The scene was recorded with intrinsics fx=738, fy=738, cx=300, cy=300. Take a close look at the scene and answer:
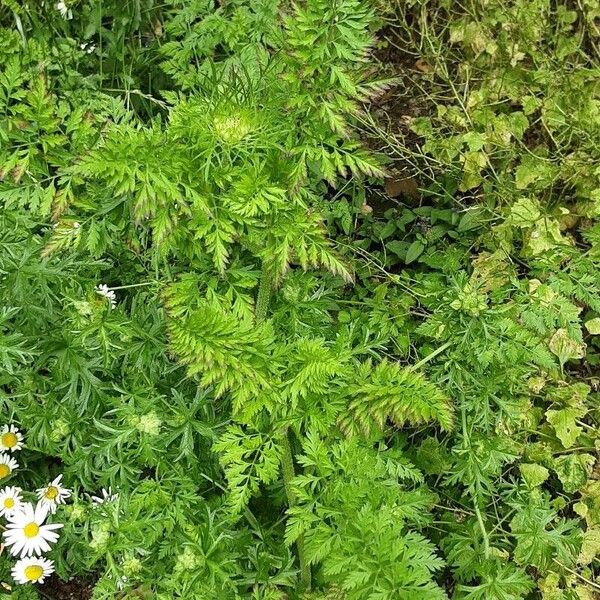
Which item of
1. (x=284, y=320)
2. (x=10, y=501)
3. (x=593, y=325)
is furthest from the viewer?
(x=593, y=325)

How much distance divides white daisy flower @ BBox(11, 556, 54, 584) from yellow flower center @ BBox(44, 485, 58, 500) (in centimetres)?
20

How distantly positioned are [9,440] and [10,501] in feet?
0.68

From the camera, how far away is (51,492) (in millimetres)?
2531

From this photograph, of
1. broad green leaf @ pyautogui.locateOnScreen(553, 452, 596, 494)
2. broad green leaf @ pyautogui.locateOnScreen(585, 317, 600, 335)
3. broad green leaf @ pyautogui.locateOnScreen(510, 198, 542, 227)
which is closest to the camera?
broad green leaf @ pyautogui.locateOnScreen(553, 452, 596, 494)

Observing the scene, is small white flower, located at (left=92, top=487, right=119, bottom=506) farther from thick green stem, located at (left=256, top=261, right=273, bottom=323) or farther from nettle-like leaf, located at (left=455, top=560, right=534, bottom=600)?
nettle-like leaf, located at (left=455, top=560, right=534, bottom=600)

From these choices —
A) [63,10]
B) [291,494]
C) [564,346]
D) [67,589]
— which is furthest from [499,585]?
[63,10]

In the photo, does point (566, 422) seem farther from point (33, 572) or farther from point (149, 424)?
point (33, 572)

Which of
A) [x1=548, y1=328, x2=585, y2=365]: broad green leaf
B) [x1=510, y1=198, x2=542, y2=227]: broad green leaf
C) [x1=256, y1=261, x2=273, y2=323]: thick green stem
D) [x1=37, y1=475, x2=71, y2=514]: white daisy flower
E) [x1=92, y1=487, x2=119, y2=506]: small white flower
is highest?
[x1=256, y1=261, x2=273, y2=323]: thick green stem

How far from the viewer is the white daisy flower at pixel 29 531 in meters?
2.47

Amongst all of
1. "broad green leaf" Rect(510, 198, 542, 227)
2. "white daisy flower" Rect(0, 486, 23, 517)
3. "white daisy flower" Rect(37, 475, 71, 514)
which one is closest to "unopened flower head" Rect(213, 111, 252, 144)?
"white daisy flower" Rect(37, 475, 71, 514)

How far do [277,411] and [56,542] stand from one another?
1.02 meters

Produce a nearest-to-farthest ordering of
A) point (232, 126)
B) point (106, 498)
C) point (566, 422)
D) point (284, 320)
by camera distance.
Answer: point (232, 126), point (106, 498), point (284, 320), point (566, 422)

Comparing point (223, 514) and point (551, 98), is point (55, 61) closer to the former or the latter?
point (223, 514)

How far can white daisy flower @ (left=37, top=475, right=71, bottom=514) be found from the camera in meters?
2.51
